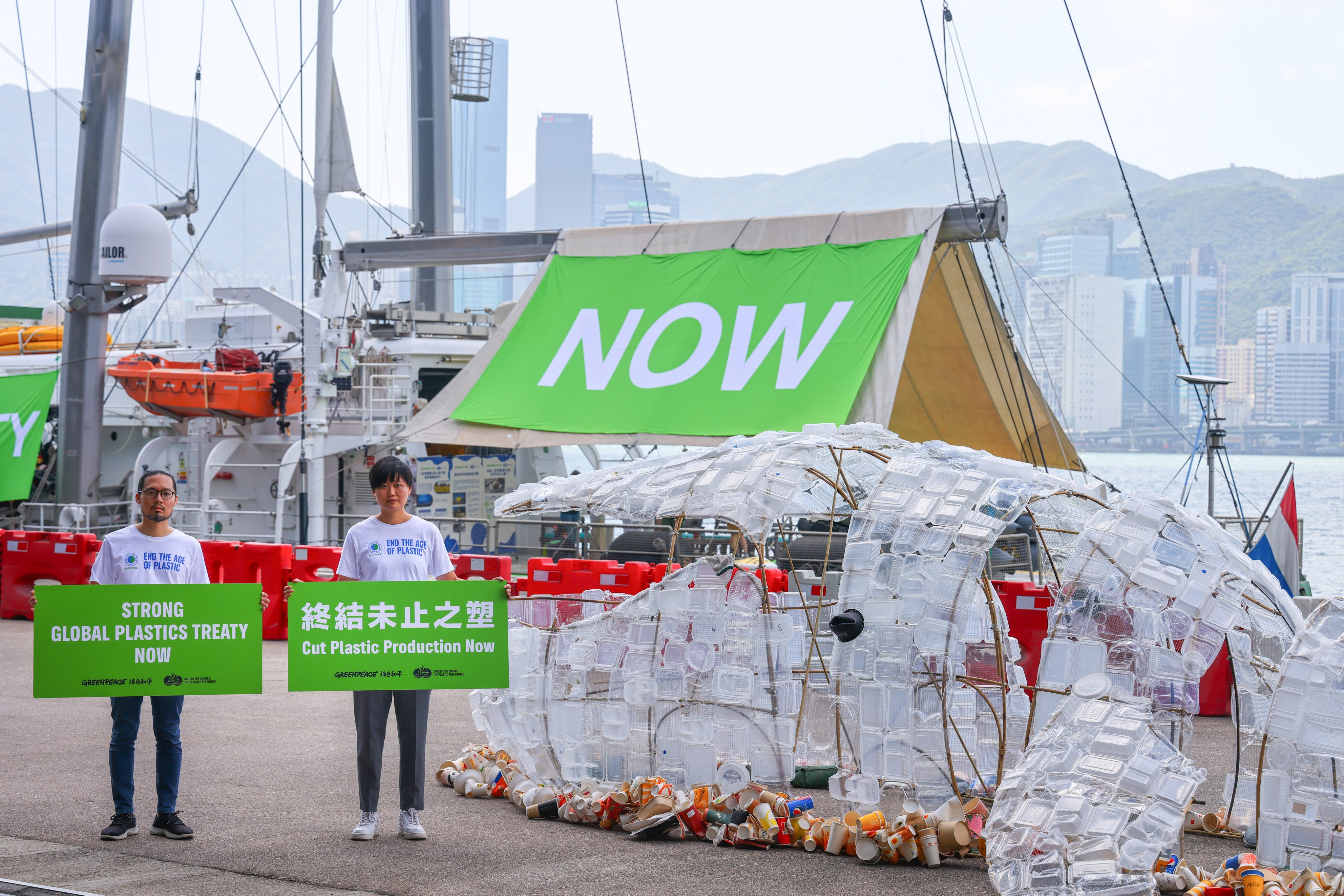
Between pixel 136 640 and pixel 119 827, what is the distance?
98 centimetres

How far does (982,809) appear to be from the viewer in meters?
6.76

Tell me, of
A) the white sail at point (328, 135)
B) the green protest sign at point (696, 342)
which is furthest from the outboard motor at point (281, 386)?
the green protest sign at point (696, 342)

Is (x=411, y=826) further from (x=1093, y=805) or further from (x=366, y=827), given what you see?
(x=1093, y=805)

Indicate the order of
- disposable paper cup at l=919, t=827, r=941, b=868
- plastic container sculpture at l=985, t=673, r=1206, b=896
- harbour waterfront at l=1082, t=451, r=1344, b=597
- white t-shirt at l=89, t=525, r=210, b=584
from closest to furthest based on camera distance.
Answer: plastic container sculpture at l=985, t=673, r=1206, b=896 → disposable paper cup at l=919, t=827, r=941, b=868 → white t-shirt at l=89, t=525, r=210, b=584 → harbour waterfront at l=1082, t=451, r=1344, b=597

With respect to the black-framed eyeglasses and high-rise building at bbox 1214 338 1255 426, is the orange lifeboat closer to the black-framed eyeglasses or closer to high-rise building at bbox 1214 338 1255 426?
the black-framed eyeglasses

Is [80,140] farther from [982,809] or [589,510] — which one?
[982,809]

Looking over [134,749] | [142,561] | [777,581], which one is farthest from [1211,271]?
[134,749]

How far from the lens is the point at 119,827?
656 centimetres

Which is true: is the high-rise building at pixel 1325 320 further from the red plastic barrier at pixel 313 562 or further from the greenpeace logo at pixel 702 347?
the red plastic barrier at pixel 313 562

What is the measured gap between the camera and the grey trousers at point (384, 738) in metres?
6.58

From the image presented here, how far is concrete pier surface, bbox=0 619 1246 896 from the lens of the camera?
233 inches

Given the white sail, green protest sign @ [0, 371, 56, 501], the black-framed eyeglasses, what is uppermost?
the white sail

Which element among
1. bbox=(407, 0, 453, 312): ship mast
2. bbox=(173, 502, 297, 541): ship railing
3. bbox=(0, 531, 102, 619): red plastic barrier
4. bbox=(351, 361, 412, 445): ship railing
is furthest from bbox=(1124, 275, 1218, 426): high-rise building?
bbox=(0, 531, 102, 619): red plastic barrier

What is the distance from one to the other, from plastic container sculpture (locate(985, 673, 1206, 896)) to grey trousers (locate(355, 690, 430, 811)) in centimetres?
291
